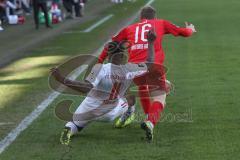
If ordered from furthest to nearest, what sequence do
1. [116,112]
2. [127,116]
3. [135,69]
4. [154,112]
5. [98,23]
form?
[98,23], [127,116], [116,112], [135,69], [154,112]

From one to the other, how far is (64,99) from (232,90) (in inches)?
116

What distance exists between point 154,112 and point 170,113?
187 centimetres

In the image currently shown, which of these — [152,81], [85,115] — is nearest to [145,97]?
[152,81]

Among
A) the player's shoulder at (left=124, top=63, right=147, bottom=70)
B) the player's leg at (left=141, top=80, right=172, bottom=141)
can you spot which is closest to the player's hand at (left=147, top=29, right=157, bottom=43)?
the player's shoulder at (left=124, top=63, right=147, bottom=70)

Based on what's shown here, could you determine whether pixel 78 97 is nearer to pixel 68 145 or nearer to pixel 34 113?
pixel 34 113

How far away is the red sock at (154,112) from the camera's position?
8703mm

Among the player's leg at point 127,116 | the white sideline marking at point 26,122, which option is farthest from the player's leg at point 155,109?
the white sideline marking at point 26,122

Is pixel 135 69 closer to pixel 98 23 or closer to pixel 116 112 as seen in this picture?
pixel 116 112

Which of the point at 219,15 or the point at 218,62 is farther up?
the point at 218,62

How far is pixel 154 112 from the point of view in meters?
8.78

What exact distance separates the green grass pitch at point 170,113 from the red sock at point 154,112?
267 millimetres

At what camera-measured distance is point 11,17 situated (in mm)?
31141

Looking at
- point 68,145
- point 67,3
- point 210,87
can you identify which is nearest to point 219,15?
point 67,3

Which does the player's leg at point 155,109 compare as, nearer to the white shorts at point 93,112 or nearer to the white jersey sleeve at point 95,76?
the white shorts at point 93,112
